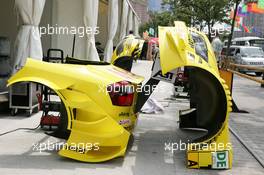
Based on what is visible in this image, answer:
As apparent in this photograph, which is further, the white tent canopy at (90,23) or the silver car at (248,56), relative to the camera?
the silver car at (248,56)

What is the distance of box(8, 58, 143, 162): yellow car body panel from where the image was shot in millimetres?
5629

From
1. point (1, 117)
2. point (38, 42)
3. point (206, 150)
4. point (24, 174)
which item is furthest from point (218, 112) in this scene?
point (38, 42)

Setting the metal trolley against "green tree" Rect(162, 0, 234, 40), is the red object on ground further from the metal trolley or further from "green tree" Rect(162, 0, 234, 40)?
"green tree" Rect(162, 0, 234, 40)

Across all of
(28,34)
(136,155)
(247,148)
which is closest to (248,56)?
(28,34)

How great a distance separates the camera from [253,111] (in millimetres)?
11742

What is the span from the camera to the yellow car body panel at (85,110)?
5629 mm

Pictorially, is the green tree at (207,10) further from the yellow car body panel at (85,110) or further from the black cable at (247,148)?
the yellow car body panel at (85,110)

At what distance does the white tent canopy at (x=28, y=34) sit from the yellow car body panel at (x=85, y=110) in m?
4.34

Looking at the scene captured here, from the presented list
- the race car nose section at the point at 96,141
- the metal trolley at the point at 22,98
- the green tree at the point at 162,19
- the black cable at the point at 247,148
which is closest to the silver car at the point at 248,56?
the green tree at the point at 162,19

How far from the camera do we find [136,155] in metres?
6.35

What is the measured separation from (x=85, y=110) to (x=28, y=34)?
497cm

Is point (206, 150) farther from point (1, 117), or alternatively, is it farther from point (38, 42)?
point (38, 42)

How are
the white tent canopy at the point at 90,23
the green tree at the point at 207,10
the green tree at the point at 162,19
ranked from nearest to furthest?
the white tent canopy at the point at 90,23 < the green tree at the point at 207,10 < the green tree at the point at 162,19

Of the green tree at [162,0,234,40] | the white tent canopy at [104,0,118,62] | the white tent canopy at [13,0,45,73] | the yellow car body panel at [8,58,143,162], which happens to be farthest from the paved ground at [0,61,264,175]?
the green tree at [162,0,234,40]
